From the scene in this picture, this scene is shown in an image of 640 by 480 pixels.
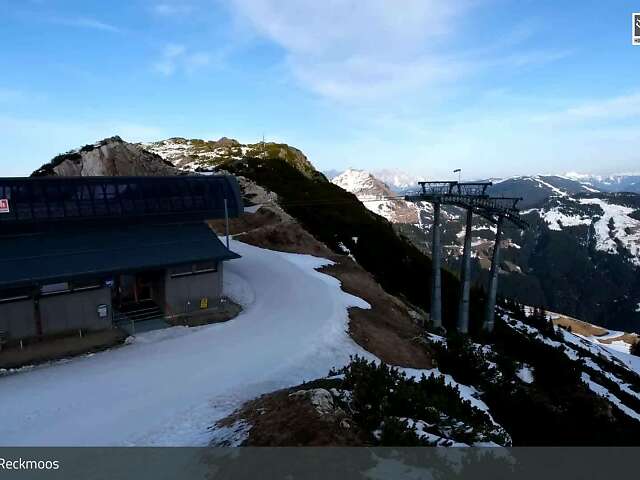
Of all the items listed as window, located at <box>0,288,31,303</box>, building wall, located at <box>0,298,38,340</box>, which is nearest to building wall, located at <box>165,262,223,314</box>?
building wall, located at <box>0,298,38,340</box>

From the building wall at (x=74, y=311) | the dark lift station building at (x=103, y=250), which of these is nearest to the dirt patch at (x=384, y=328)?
the dark lift station building at (x=103, y=250)

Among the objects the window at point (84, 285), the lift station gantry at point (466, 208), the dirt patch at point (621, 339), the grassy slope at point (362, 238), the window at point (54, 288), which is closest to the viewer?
the window at point (54, 288)

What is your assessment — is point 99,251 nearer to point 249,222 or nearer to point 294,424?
point 294,424

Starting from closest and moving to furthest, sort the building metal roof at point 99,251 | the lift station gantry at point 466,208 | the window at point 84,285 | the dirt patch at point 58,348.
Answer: the dirt patch at point 58,348, the building metal roof at point 99,251, the window at point 84,285, the lift station gantry at point 466,208

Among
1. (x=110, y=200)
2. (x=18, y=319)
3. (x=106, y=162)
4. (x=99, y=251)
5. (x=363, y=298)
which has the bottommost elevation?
(x=363, y=298)

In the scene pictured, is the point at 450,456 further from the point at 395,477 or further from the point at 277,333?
the point at 277,333

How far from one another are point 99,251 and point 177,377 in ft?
35.9

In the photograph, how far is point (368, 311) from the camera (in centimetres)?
3194

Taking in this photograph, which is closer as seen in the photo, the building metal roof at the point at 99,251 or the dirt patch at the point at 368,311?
the building metal roof at the point at 99,251

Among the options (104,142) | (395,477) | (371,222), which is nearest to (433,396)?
(395,477)

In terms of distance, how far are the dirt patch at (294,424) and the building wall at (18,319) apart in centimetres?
1491

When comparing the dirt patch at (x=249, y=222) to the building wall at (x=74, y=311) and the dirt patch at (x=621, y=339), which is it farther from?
the dirt patch at (x=621, y=339)

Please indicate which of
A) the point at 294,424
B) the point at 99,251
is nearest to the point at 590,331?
the point at 99,251

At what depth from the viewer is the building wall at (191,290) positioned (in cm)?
2856
